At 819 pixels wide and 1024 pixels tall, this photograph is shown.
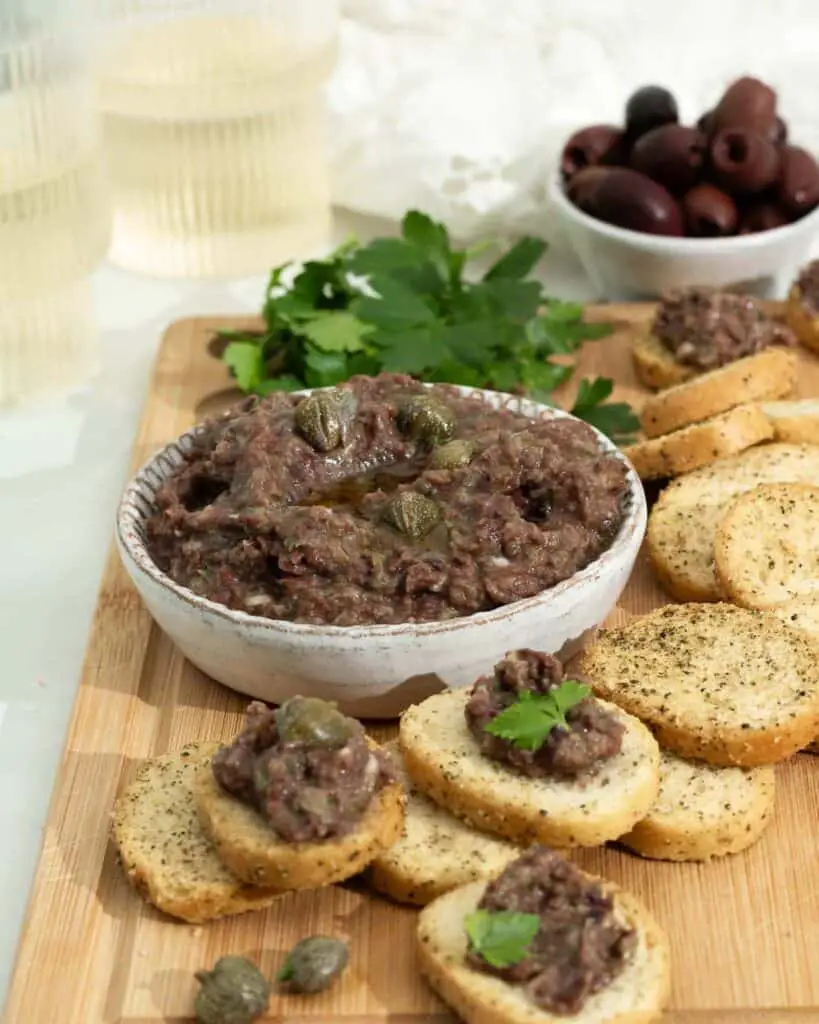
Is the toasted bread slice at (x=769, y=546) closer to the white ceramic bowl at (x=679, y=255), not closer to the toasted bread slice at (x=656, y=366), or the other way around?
the toasted bread slice at (x=656, y=366)

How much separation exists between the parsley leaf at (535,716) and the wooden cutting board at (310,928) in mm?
324

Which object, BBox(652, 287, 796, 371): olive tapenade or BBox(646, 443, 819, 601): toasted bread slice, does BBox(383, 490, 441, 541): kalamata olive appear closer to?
BBox(646, 443, 819, 601): toasted bread slice

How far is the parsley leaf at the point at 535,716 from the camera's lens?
3.06m

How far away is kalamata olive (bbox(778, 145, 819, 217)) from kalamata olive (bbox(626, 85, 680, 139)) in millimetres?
421

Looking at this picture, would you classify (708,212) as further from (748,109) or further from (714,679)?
(714,679)

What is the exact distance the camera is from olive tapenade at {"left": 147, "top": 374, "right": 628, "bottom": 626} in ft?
11.2

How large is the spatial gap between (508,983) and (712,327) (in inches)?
108

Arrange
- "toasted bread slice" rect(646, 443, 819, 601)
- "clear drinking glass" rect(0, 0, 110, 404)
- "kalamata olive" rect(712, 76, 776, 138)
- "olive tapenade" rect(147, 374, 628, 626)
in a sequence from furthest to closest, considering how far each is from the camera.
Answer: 1. "kalamata olive" rect(712, 76, 776, 138)
2. "clear drinking glass" rect(0, 0, 110, 404)
3. "toasted bread slice" rect(646, 443, 819, 601)
4. "olive tapenade" rect(147, 374, 628, 626)

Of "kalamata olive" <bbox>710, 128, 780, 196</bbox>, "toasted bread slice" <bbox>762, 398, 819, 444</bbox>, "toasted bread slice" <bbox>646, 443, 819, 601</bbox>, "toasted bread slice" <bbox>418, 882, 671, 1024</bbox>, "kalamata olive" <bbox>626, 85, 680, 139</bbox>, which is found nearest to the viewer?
"toasted bread slice" <bbox>418, 882, 671, 1024</bbox>

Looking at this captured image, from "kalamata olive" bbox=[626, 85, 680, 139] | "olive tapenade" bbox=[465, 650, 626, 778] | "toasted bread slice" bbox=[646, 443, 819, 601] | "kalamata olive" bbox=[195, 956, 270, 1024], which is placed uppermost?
"kalamata olive" bbox=[626, 85, 680, 139]

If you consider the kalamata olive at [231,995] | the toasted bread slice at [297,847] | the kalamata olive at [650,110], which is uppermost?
the kalamata olive at [650,110]

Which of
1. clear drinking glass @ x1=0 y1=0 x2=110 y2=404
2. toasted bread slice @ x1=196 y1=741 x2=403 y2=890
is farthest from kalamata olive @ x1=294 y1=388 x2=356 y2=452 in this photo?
clear drinking glass @ x1=0 y1=0 x2=110 y2=404

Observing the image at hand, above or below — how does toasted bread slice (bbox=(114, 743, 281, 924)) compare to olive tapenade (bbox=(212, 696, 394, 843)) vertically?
below

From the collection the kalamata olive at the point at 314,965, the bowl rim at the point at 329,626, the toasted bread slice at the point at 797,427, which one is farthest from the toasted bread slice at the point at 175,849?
the toasted bread slice at the point at 797,427
